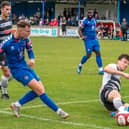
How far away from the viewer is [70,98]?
39.3 feet

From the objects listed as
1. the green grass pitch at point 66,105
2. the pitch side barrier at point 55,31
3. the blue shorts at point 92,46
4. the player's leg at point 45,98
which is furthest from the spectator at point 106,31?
the player's leg at point 45,98

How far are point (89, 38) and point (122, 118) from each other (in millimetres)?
9506

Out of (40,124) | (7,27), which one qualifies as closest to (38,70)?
(7,27)

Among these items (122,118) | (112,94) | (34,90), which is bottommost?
(122,118)

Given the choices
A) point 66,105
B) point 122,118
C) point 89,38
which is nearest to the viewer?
point 122,118

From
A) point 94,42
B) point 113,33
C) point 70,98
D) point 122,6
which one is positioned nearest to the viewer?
point 70,98

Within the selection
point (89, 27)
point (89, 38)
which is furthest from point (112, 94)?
point (89, 27)

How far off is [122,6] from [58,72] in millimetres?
43066

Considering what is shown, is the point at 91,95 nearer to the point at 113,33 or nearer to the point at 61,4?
the point at 113,33

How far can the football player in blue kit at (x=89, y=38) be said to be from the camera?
17828 mm

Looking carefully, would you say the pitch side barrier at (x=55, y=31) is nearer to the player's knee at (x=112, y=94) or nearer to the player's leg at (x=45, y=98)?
the player's knee at (x=112, y=94)

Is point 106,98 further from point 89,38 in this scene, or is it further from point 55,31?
point 55,31

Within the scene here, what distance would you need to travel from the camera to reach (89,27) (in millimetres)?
18219

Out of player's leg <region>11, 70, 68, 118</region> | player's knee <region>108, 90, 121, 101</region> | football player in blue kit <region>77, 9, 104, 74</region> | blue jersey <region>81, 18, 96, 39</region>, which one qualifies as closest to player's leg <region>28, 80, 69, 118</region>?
player's leg <region>11, 70, 68, 118</region>
